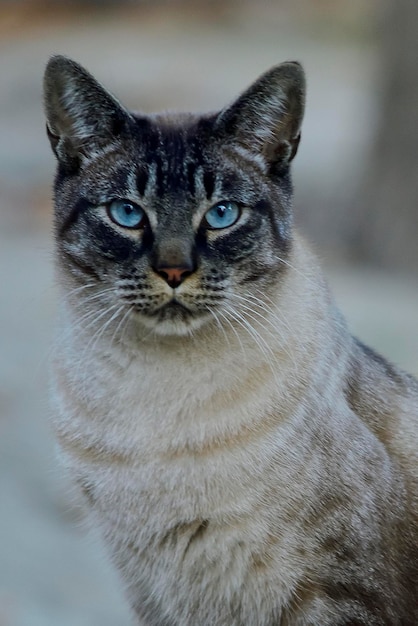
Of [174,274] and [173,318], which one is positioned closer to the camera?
[174,274]

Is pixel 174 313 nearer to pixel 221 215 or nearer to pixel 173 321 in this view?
pixel 173 321

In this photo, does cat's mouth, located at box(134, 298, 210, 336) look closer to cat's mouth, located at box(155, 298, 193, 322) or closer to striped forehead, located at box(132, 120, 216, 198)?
cat's mouth, located at box(155, 298, 193, 322)

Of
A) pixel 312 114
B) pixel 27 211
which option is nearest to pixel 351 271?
pixel 27 211

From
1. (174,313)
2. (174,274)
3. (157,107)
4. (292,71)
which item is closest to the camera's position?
(174,274)

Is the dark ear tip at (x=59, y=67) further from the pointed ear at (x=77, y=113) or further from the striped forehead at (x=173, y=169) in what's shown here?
the striped forehead at (x=173, y=169)

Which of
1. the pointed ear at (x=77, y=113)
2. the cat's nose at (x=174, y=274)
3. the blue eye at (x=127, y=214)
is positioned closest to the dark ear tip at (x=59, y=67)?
the pointed ear at (x=77, y=113)

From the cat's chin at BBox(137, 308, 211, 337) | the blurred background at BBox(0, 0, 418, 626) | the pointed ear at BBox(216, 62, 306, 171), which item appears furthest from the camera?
the blurred background at BBox(0, 0, 418, 626)

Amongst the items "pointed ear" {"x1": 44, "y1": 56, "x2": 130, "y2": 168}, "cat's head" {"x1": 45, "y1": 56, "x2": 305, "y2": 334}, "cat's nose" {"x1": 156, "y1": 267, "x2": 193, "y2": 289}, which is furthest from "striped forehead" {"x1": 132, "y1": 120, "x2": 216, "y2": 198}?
"cat's nose" {"x1": 156, "y1": 267, "x2": 193, "y2": 289}

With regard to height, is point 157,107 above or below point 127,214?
below

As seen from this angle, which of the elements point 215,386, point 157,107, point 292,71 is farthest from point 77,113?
point 157,107
